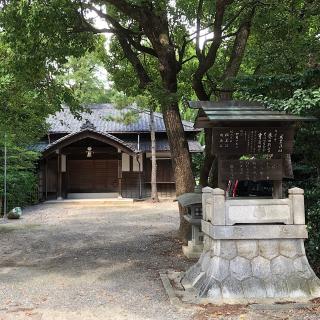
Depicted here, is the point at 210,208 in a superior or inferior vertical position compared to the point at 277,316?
superior

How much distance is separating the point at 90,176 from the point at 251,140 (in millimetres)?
20679

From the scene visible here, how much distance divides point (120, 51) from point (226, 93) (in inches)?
217

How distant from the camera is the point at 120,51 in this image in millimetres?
15852

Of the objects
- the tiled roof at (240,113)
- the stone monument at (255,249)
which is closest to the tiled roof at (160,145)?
the tiled roof at (240,113)

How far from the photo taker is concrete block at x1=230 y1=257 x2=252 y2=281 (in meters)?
7.07

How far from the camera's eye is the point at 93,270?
9.46 meters

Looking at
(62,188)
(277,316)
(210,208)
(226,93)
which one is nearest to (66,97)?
(226,93)

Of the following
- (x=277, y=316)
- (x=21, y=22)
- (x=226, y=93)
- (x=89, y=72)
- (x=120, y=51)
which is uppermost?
(x=89, y=72)

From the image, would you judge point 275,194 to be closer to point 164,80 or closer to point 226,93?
point 226,93

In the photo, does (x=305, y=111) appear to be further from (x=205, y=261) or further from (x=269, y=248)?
(x=205, y=261)

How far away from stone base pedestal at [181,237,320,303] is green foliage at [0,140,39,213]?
1384cm

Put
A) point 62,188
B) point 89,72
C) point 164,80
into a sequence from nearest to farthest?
point 164,80 < point 62,188 < point 89,72

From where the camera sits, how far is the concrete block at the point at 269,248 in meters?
7.17

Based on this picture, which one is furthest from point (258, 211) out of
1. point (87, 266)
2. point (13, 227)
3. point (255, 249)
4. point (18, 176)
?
point (18, 176)
